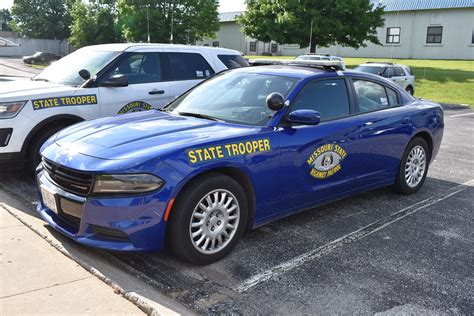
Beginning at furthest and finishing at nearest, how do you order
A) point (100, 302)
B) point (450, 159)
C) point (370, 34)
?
point (370, 34) → point (450, 159) → point (100, 302)

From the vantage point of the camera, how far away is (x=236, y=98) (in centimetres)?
472

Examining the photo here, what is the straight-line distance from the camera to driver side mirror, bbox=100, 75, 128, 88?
6340 millimetres

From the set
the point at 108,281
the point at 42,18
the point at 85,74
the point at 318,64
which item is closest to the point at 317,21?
the point at 85,74

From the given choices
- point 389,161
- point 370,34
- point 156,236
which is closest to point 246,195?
point 156,236

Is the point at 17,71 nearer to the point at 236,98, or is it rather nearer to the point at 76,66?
the point at 76,66

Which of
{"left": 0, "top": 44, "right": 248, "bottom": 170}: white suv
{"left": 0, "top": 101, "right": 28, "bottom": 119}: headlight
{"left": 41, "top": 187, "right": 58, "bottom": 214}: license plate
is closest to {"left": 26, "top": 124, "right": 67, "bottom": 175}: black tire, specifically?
{"left": 0, "top": 44, "right": 248, "bottom": 170}: white suv

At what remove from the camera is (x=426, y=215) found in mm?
5242

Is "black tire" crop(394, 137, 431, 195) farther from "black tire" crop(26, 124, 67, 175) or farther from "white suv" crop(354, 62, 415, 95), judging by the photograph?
"white suv" crop(354, 62, 415, 95)

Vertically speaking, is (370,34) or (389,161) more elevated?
(370,34)

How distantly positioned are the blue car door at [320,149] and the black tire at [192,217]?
67 centimetres

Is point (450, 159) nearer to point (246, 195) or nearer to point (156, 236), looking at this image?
point (246, 195)

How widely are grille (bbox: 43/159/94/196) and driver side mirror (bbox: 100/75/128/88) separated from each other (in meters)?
2.65

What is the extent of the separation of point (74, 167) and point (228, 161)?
46.1 inches

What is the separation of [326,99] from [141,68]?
3.25m
